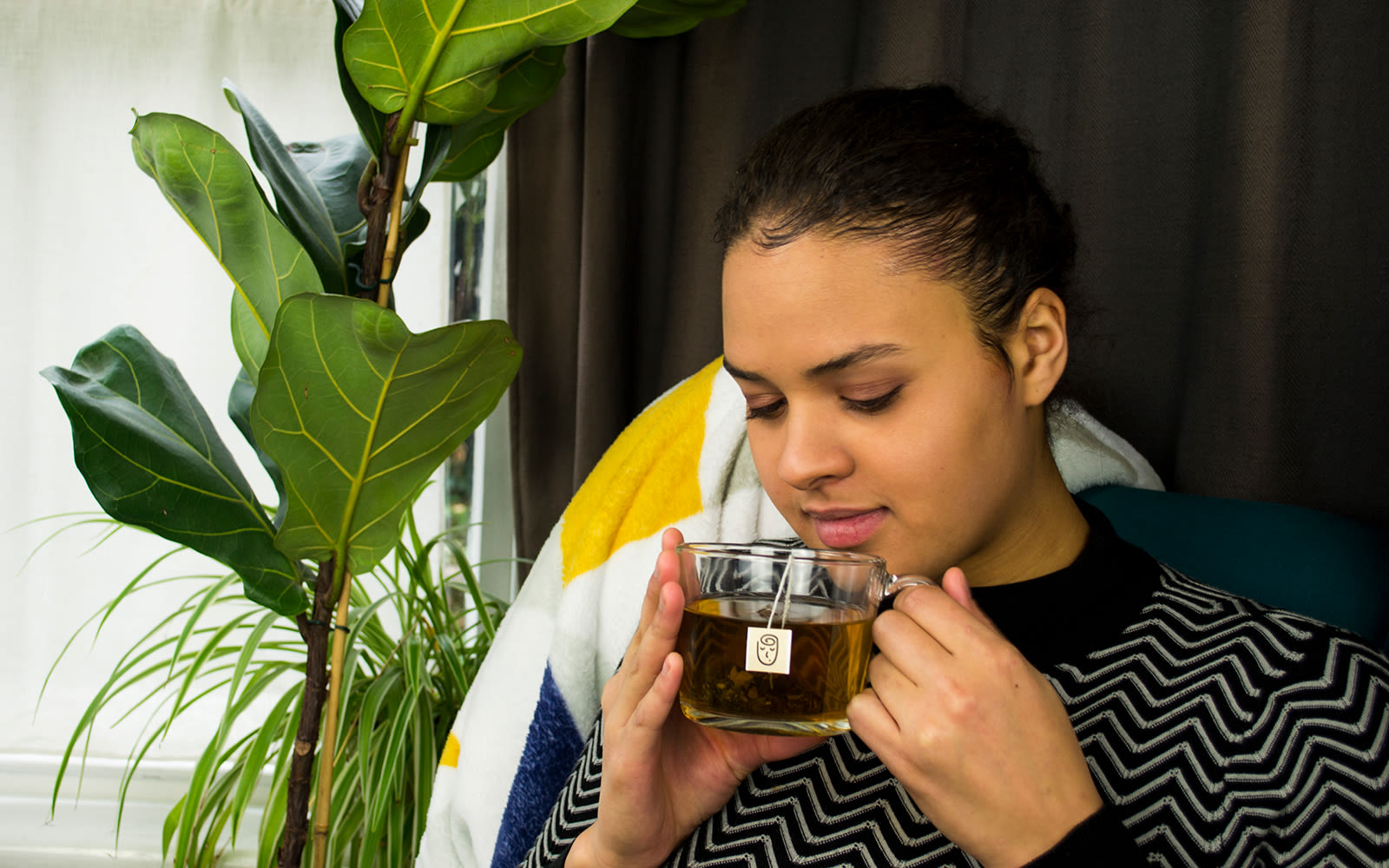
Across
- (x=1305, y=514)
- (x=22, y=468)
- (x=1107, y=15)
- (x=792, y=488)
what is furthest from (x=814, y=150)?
(x=22, y=468)

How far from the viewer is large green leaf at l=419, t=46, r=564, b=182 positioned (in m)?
1.34

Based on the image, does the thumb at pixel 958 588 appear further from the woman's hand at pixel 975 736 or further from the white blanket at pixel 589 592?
the white blanket at pixel 589 592

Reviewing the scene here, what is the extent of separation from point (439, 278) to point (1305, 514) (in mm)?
1530

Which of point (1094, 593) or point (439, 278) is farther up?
point (439, 278)

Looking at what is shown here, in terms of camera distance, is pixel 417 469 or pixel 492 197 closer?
pixel 417 469

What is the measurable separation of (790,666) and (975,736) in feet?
0.46

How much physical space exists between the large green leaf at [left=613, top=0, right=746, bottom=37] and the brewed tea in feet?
3.58

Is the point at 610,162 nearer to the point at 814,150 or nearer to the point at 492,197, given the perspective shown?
the point at 492,197

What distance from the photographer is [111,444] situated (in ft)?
3.63

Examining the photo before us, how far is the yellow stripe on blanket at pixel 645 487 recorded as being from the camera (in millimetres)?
1385

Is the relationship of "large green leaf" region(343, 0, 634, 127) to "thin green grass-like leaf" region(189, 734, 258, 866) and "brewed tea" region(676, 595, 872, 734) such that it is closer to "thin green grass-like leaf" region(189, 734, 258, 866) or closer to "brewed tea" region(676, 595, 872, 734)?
"brewed tea" region(676, 595, 872, 734)

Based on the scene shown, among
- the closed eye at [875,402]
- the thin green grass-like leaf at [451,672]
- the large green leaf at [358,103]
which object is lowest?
the thin green grass-like leaf at [451,672]

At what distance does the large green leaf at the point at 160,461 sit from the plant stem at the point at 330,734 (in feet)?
0.23

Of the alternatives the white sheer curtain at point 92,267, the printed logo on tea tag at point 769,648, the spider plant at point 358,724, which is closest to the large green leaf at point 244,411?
the spider plant at point 358,724
